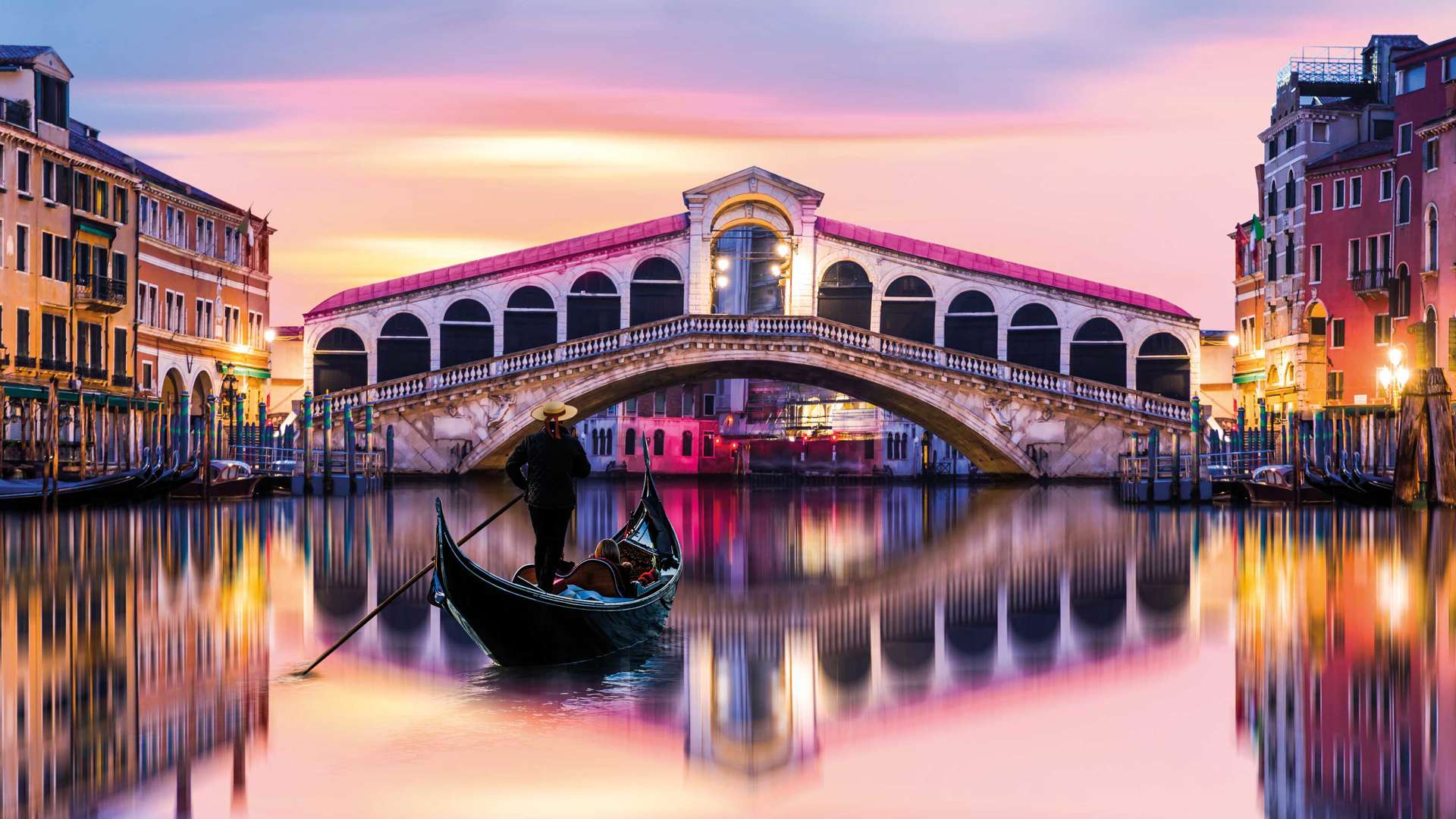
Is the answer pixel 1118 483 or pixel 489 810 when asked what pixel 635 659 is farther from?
pixel 1118 483

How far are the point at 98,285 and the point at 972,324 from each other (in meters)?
→ 17.8

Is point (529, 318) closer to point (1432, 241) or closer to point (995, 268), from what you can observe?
point (995, 268)

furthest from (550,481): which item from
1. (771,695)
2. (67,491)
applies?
(67,491)

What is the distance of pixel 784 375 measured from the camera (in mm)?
39688

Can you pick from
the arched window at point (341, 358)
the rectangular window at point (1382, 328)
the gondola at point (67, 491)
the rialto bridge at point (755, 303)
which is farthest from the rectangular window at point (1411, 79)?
the gondola at point (67, 491)

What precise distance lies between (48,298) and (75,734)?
2875 cm

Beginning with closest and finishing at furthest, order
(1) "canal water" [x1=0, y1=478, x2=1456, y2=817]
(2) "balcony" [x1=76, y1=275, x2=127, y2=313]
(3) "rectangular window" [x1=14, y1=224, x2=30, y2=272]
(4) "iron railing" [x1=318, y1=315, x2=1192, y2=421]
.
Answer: (1) "canal water" [x1=0, y1=478, x2=1456, y2=817]
(3) "rectangular window" [x1=14, y1=224, x2=30, y2=272]
(2) "balcony" [x1=76, y1=275, x2=127, y2=313]
(4) "iron railing" [x1=318, y1=315, x2=1192, y2=421]

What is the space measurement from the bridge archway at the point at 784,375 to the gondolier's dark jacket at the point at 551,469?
2771 cm

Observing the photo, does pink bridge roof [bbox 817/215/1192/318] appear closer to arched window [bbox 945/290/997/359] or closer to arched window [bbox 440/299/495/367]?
arched window [bbox 945/290/997/359]

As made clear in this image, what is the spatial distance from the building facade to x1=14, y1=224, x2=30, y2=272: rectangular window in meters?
0.03

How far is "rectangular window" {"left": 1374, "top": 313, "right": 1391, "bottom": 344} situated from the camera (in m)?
39.2

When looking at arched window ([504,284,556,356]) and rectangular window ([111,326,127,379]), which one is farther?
arched window ([504,284,556,356])

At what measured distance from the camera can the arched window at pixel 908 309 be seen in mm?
41250

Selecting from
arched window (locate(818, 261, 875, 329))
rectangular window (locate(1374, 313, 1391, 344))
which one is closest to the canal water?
rectangular window (locate(1374, 313, 1391, 344))
